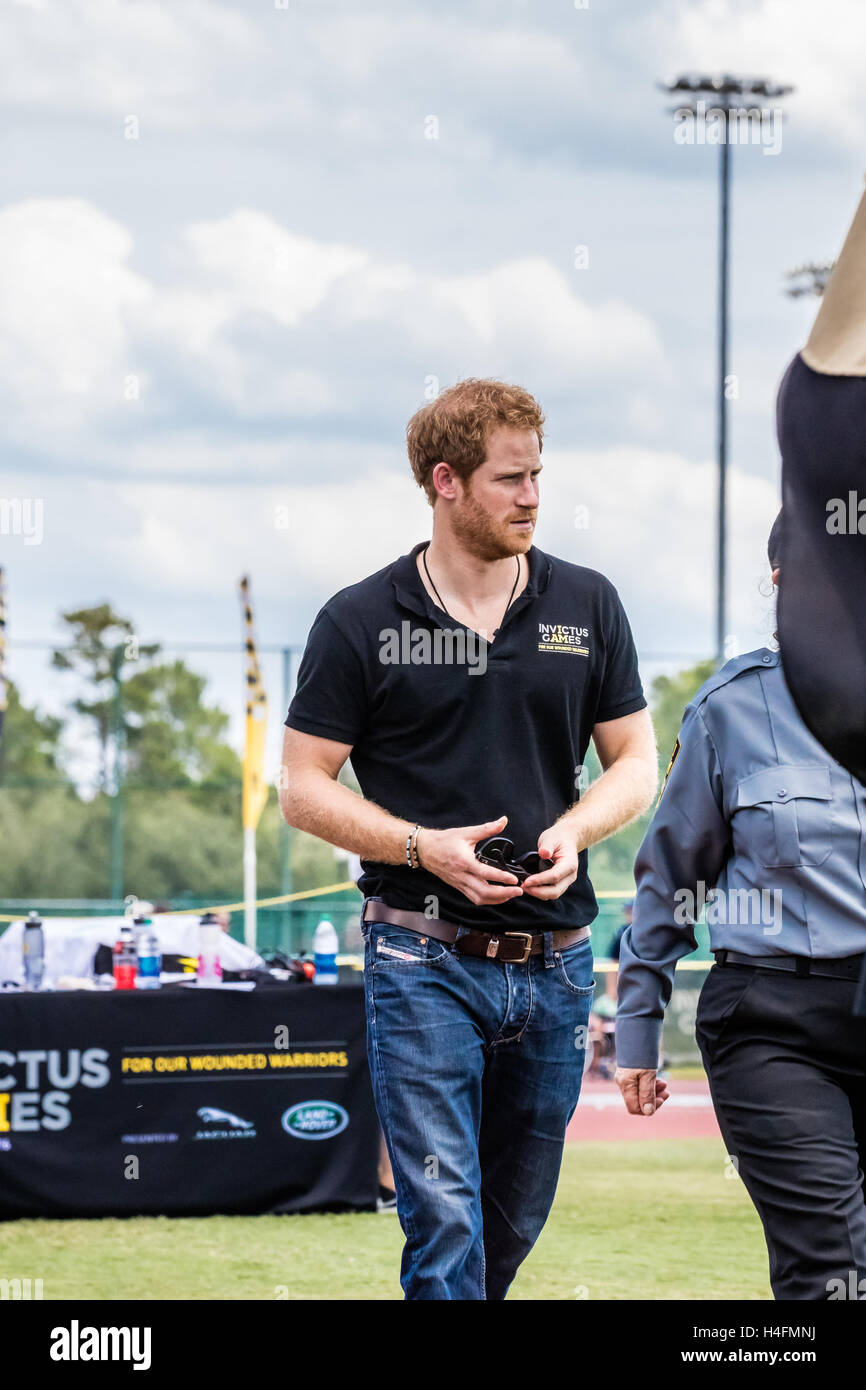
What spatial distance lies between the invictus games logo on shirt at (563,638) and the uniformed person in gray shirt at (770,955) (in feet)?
1.26

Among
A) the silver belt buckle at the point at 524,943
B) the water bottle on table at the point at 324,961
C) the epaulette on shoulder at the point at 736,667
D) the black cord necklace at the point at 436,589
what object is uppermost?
the black cord necklace at the point at 436,589

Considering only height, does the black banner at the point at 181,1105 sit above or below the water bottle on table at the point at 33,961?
below

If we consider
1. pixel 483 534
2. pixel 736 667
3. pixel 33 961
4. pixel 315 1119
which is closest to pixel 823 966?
pixel 736 667

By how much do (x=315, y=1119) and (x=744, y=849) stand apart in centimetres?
516

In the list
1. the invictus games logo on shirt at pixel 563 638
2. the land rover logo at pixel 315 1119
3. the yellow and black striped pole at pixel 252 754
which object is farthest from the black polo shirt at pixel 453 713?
the yellow and black striped pole at pixel 252 754

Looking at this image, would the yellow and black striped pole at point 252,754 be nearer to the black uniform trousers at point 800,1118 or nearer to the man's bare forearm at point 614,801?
the man's bare forearm at point 614,801

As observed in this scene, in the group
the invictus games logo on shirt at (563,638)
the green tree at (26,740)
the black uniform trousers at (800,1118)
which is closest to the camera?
the black uniform trousers at (800,1118)

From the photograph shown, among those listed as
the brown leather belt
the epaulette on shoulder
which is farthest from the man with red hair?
the epaulette on shoulder

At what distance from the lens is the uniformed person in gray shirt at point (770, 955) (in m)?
3.43

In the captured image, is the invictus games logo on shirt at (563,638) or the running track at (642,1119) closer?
the invictus games logo on shirt at (563,638)

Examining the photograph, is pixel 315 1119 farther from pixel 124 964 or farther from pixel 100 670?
pixel 100 670

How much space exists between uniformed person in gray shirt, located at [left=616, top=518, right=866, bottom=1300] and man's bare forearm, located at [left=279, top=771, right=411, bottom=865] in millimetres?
575

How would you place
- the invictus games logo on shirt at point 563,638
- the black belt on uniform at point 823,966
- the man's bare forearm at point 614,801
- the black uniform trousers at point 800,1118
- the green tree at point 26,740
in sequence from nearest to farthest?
the black uniform trousers at point 800,1118 → the black belt on uniform at point 823,966 → the man's bare forearm at point 614,801 → the invictus games logo on shirt at point 563,638 → the green tree at point 26,740
